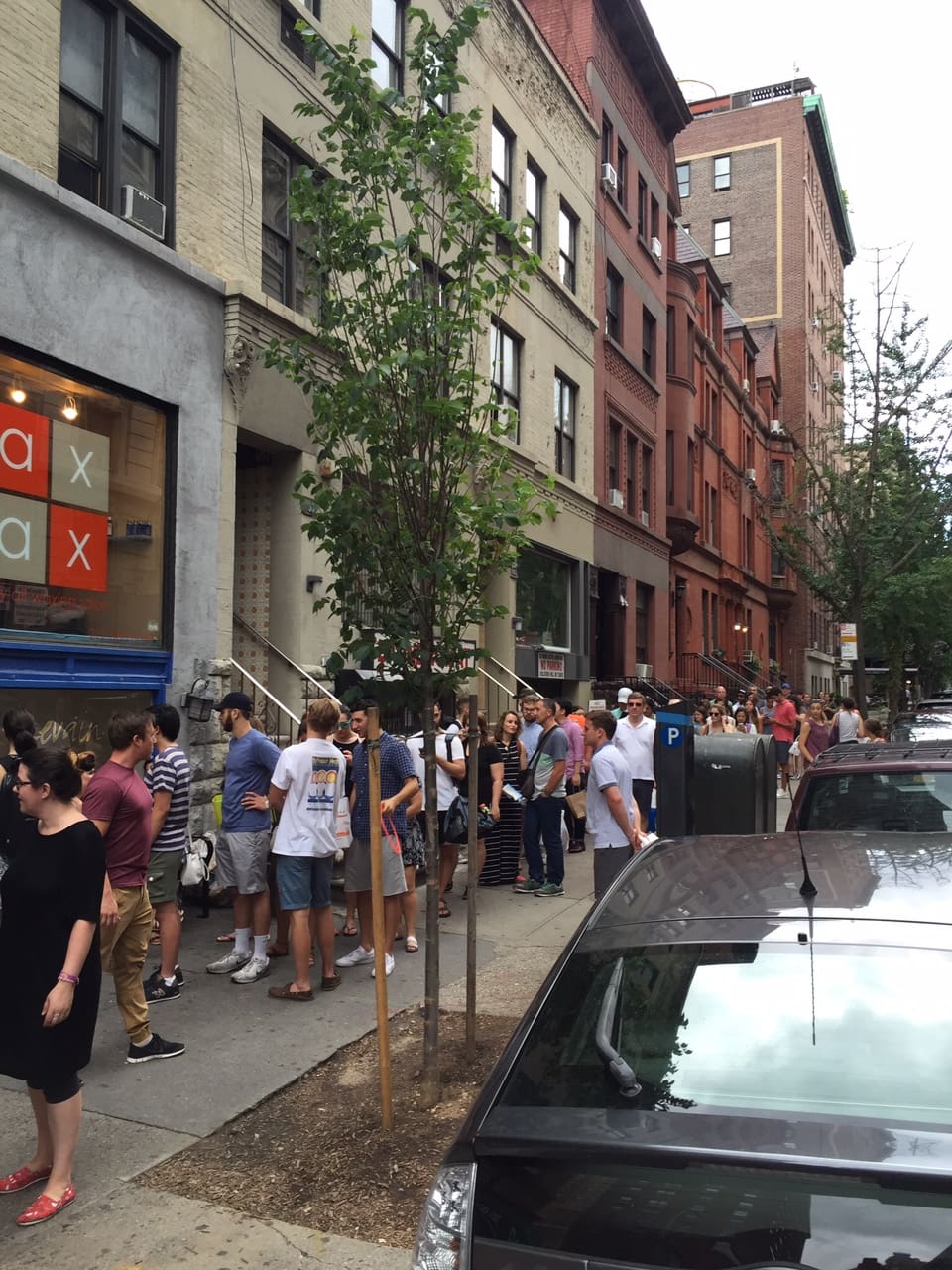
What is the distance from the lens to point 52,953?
409 centimetres

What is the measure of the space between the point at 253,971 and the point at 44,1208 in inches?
126

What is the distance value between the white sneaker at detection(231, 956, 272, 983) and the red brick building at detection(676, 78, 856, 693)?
46.5 meters

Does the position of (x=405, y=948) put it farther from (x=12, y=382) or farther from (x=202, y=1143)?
(x=12, y=382)

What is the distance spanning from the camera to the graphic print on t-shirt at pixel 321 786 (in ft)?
22.7

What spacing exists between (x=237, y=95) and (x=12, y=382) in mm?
4623

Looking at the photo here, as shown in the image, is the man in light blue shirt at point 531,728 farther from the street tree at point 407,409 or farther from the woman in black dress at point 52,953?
the woman in black dress at point 52,953

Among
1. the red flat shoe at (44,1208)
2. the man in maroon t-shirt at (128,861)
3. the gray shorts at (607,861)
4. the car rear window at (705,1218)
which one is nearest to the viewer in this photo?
the car rear window at (705,1218)

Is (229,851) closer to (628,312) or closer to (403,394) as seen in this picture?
(403,394)

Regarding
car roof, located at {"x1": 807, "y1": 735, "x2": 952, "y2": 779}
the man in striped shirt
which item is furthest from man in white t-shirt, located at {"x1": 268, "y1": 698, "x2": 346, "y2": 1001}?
car roof, located at {"x1": 807, "y1": 735, "x2": 952, "y2": 779}

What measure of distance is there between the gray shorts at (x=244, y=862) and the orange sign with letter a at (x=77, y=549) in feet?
11.2

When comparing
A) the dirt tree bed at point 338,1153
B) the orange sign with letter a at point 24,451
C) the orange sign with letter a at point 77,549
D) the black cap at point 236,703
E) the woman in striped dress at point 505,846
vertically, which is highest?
Answer: the orange sign with letter a at point 24,451

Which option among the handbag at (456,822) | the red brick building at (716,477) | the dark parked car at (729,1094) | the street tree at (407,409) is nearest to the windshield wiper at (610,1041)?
the dark parked car at (729,1094)

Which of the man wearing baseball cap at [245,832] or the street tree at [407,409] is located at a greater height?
the street tree at [407,409]

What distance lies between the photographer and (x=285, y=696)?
1209 centimetres
